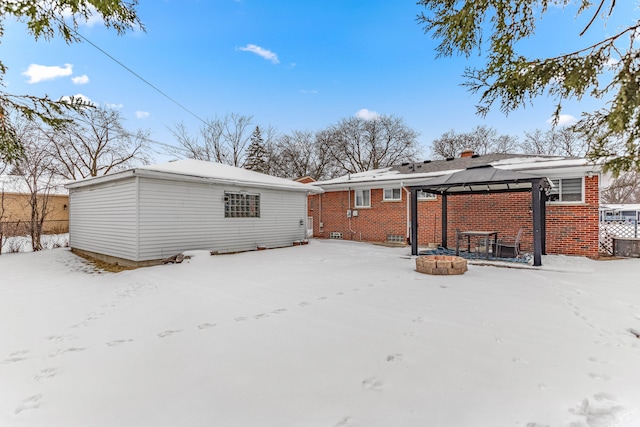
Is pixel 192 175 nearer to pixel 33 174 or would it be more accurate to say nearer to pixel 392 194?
pixel 33 174

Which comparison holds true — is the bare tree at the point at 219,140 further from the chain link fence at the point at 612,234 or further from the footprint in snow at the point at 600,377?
the footprint in snow at the point at 600,377

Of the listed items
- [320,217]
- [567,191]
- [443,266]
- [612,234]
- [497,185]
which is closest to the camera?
[443,266]

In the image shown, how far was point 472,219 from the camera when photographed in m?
10.8

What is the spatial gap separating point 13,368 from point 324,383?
294 cm

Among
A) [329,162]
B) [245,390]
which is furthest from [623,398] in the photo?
[329,162]

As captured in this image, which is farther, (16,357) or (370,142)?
(370,142)

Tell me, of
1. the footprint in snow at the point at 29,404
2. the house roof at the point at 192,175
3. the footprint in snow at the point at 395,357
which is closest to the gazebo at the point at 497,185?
the house roof at the point at 192,175

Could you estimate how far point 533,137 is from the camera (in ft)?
102

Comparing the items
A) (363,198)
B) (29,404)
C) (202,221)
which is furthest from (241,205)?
(29,404)

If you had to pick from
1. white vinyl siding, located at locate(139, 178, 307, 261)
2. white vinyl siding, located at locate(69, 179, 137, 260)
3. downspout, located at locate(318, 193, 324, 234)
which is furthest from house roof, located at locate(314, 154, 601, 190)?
white vinyl siding, located at locate(69, 179, 137, 260)

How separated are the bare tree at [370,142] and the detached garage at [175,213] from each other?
887 inches

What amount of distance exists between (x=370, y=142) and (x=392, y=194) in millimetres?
22166

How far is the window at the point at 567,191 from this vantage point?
901 centimetres

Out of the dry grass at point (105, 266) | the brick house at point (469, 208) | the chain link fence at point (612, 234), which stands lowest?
the dry grass at point (105, 266)
